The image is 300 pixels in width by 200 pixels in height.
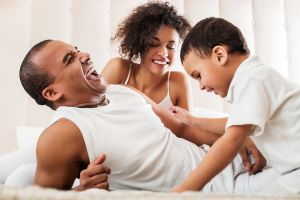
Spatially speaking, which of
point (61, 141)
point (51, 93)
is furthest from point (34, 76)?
point (61, 141)

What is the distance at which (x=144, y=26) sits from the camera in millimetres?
1937

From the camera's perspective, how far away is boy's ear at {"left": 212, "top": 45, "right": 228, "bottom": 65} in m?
1.13

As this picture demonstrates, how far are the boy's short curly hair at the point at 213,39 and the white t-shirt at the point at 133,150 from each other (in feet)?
0.90

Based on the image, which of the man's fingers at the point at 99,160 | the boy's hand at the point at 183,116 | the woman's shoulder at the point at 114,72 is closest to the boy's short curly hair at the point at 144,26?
the woman's shoulder at the point at 114,72

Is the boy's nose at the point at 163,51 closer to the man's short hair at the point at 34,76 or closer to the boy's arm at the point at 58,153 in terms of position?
the man's short hair at the point at 34,76

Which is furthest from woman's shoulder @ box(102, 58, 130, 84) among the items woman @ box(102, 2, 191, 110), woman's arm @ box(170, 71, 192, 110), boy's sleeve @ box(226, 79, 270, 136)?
boy's sleeve @ box(226, 79, 270, 136)

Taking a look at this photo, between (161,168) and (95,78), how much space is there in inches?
14.3

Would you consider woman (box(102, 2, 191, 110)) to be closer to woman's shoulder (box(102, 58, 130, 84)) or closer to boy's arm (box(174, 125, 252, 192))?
woman's shoulder (box(102, 58, 130, 84))

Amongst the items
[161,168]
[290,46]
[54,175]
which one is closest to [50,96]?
Answer: [54,175]

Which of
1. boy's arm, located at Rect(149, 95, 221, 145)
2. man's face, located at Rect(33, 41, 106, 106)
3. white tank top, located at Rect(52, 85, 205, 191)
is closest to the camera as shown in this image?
white tank top, located at Rect(52, 85, 205, 191)

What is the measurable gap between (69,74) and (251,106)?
59 centimetres

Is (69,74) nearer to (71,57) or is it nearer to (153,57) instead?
(71,57)

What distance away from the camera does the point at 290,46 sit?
94.8 inches

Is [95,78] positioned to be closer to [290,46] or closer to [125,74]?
[125,74]
